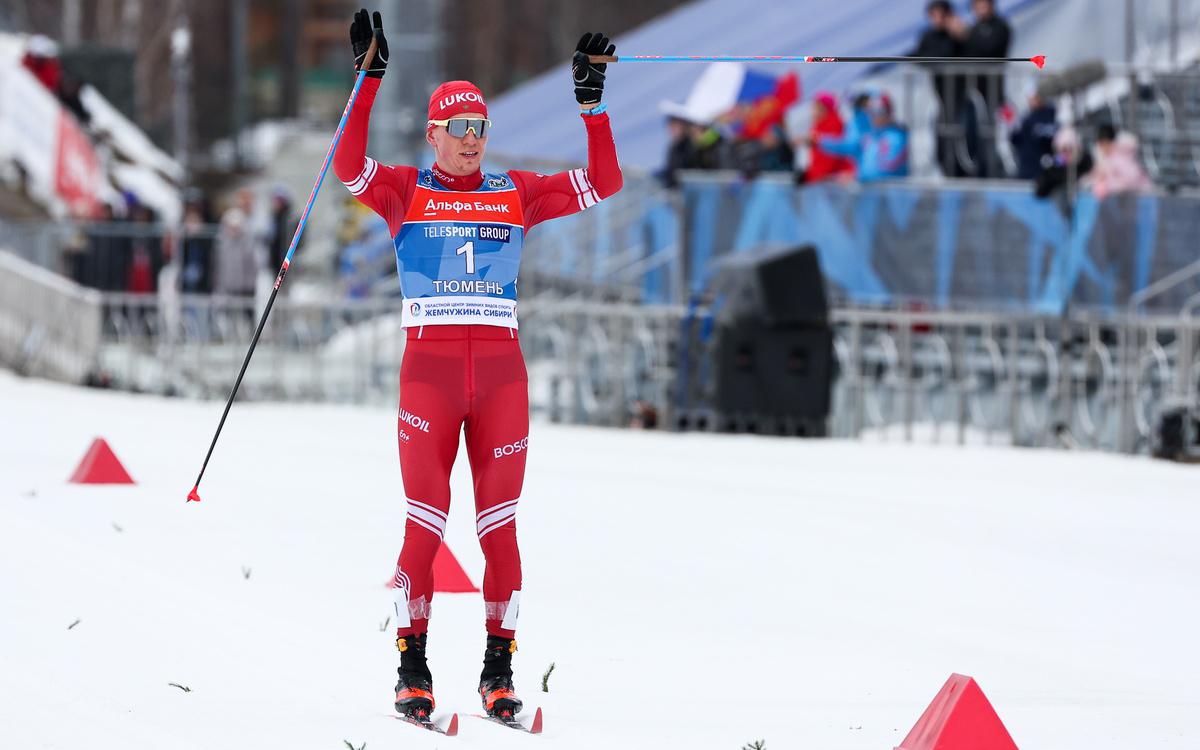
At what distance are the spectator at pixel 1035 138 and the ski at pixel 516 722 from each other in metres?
10.7

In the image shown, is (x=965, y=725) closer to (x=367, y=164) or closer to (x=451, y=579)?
(x=367, y=164)

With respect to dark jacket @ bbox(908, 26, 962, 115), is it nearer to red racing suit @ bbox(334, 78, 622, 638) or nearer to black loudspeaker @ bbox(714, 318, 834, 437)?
black loudspeaker @ bbox(714, 318, 834, 437)

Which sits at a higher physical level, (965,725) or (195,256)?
(195,256)

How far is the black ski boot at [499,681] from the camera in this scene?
6367 mm

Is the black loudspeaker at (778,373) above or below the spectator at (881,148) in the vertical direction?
below

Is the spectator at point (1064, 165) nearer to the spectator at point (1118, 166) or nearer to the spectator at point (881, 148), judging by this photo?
the spectator at point (1118, 166)

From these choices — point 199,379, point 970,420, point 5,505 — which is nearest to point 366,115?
point 5,505

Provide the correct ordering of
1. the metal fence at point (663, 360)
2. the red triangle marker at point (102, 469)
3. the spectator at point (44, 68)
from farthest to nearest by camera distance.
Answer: the spectator at point (44, 68)
the metal fence at point (663, 360)
the red triangle marker at point (102, 469)

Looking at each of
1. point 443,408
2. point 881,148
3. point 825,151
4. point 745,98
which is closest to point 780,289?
point 881,148

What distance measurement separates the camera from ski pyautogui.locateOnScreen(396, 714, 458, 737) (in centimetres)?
609

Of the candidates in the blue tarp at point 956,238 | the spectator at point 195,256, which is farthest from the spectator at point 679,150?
the spectator at point 195,256

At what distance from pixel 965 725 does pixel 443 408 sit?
1884 mm

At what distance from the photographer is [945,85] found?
17188 millimetres

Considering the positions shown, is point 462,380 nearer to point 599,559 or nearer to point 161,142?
point 599,559
